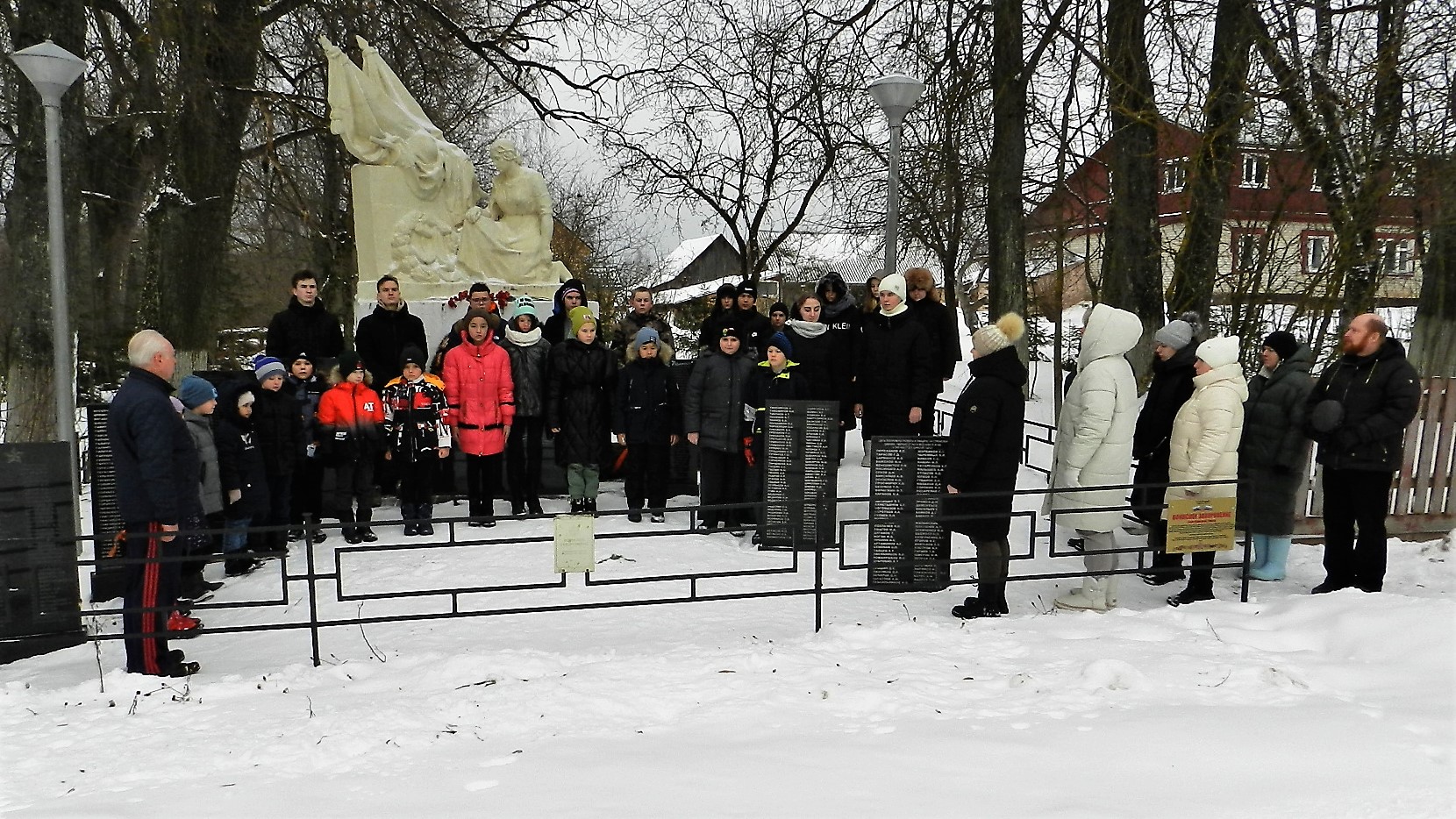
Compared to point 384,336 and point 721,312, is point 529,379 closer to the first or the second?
point 384,336

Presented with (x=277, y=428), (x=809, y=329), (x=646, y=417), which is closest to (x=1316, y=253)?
(x=809, y=329)

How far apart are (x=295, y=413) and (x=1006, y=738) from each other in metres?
4.99

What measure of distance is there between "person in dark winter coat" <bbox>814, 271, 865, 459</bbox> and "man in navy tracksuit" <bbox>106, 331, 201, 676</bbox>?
14.9 ft

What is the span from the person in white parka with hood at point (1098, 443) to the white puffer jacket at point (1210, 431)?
293 millimetres

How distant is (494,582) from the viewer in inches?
232

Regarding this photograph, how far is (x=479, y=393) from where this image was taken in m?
7.18

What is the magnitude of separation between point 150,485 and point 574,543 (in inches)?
75.6

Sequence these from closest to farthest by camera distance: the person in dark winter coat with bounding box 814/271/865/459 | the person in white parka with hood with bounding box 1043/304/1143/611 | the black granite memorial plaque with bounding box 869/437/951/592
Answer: the person in white parka with hood with bounding box 1043/304/1143/611 → the black granite memorial plaque with bounding box 869/437/951/592 → the person in dark winter coat with bounding box 814/271/865/459

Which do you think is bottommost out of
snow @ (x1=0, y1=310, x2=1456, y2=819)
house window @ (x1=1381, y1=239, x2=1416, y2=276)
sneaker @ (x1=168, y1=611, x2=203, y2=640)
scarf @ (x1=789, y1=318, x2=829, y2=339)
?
snow @ (x1=0, y1=310, x2=1456, y2=819)

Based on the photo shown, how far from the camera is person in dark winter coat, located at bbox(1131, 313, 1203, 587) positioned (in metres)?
5.79

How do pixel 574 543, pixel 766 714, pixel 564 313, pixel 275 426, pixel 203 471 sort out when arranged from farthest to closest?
pixel 564 313 < pixel 275 426 < pixel 203 471 < pixel 574 543 < pixel 766 714

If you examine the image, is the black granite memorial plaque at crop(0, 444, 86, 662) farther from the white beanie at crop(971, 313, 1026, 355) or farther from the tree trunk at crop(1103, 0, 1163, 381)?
the tree trunk at crop(1103, 0, 1163, 381)

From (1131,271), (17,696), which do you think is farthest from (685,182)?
(17,696)

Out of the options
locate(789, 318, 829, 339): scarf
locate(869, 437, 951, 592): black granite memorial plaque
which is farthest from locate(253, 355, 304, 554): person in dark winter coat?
locate(869, 437, 951, 592): black granite memorial plaque
